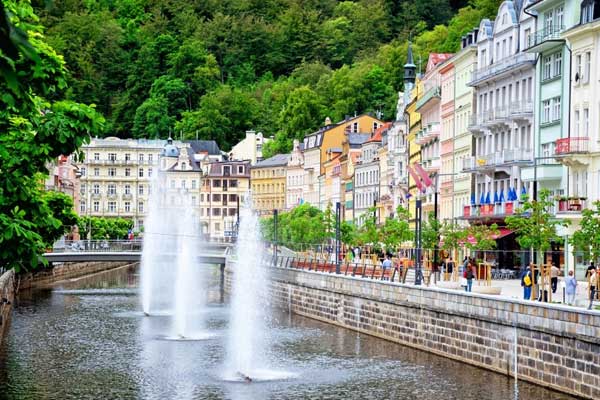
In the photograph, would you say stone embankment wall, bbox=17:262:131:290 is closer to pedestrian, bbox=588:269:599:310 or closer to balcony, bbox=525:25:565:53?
balcony, bbox=525:25:565:53

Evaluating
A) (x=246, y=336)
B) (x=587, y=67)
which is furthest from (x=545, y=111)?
(x=246, y=336)

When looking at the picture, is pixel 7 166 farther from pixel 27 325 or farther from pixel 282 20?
pixel 282 20

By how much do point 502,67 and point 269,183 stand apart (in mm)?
100390

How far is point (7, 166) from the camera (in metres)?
21.0

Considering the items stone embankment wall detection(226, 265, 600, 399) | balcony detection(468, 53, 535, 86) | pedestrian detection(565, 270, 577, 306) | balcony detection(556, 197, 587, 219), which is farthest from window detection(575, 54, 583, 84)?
pedestrian detection(565, 270, 577, 306)

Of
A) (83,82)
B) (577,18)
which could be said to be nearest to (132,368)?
(577,18)

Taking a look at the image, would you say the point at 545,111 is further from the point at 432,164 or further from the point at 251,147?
the point at 251,147

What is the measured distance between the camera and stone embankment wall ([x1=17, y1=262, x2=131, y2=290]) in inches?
3326

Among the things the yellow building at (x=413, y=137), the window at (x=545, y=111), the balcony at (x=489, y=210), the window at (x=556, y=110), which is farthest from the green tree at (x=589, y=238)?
the yellow building at (x=413, y=137)

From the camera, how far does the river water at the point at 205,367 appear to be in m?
31.7

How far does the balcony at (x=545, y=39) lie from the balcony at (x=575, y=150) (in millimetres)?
5474

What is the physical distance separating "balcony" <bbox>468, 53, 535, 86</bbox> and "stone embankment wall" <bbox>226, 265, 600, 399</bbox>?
1601cm

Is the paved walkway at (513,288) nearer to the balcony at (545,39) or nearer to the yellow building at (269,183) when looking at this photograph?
the balcony at (545,39)

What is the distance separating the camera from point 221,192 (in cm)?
17975
